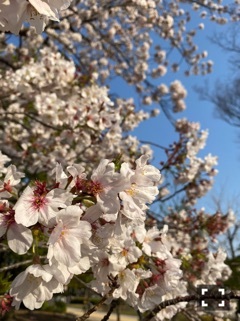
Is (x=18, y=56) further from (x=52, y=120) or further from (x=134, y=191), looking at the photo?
(x=134, y=191)

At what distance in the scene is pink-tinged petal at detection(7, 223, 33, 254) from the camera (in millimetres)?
1024

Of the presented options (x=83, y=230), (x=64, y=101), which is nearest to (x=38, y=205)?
(x=83, y=230)

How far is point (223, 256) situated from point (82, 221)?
2.33 m

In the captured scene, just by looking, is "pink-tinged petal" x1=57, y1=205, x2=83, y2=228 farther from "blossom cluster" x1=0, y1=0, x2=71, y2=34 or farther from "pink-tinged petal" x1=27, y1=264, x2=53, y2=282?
"blossom cluster" x1=0, y1=0, x2=71, y2=34

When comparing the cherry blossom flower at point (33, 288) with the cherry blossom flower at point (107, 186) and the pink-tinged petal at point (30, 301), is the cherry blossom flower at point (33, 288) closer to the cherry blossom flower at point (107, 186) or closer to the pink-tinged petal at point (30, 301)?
the pink-tinged petal at point (30, 301)

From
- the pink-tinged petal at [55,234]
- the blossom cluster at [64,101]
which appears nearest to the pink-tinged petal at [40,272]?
the pink-tinged petal at [55,234]

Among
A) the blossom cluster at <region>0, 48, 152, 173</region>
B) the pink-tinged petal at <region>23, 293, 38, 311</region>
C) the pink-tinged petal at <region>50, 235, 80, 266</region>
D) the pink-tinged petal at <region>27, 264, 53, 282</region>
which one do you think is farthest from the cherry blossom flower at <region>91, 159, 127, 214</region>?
the blossom cluster at <region>0, 48, 152, 173</region>

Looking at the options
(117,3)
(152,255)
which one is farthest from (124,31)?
(152,255)

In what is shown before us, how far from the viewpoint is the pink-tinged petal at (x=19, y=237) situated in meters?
1.02

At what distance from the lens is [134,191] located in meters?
1.16

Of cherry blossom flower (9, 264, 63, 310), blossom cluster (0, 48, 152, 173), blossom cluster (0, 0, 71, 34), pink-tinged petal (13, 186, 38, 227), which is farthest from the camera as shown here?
blossom cluster (0, 48, 152, 173)

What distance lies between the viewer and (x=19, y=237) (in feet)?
3.39

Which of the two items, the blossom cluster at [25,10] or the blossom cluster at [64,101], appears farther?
the blossom cluster at [64,101]

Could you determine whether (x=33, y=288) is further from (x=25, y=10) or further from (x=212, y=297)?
(x=25, y=10)
